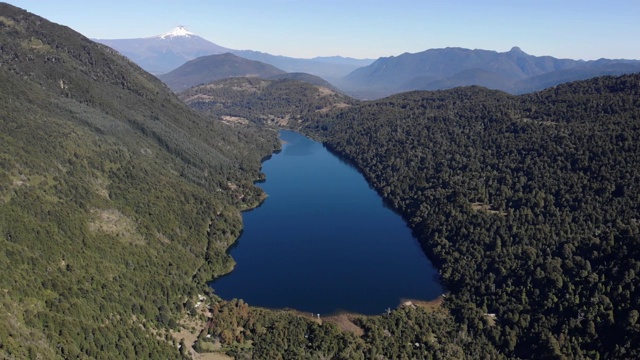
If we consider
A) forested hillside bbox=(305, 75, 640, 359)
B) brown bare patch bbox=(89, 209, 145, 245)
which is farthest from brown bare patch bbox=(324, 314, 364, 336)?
brown bare patch bbox=(89, 209, 145, 245)

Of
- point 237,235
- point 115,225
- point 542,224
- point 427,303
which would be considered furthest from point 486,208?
point 115,225

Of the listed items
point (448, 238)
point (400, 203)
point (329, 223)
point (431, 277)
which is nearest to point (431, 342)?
point (431, 277)

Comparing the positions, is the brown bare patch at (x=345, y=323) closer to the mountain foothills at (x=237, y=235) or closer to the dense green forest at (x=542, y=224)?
the mountain foothills at (x=237, y=235)

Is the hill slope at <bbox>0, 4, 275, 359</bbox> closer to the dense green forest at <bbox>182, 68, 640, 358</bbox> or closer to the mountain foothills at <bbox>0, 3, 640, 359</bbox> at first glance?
the mountain foothills at <bbox>0, 3, 640, 359</bbox>

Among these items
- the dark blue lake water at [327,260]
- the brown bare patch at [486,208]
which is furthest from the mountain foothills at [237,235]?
the dark blue lake water at [327,260]

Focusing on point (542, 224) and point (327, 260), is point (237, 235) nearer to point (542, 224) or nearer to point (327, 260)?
point (327, 260)

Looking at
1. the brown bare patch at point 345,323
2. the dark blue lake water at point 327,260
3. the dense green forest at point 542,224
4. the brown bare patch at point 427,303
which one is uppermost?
the dense green forest at point 542,224
